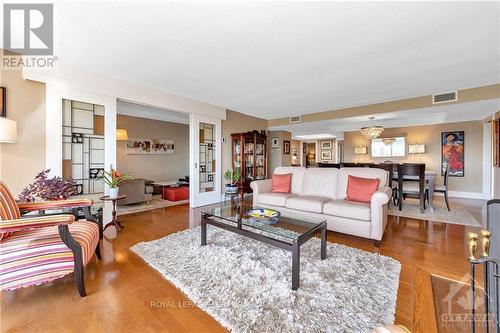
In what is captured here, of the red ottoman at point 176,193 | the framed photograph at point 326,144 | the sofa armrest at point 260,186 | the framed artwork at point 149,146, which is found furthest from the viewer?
the framed photograph at point 326,144

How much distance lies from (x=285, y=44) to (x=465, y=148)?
6880 millimetres

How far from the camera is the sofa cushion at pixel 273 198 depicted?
355 centimetres

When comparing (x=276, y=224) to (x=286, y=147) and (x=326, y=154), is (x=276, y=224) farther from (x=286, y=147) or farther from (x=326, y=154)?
(x=326, y=154)

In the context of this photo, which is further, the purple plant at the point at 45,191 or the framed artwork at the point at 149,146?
the framed artwork at the point at 149,146

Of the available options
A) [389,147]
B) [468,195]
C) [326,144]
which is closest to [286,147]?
[389,147]

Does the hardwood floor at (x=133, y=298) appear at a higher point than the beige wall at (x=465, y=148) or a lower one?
lower

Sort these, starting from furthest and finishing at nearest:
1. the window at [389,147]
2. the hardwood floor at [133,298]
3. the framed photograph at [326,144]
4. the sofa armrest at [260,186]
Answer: the framed photograph at [326,144], the window at [389,147], the sofa armrest at [260,186], the hardwood floor at [133,298]

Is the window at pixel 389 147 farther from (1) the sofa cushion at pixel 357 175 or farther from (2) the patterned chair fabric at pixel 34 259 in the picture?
(2) the patterned chair fabric at pixel 34 259

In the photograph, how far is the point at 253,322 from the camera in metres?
1.43

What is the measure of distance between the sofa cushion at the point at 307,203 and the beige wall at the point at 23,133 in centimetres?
365

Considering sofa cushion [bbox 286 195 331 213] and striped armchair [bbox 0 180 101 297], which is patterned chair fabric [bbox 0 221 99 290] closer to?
striped armchair [bbox 0 180 101 297]

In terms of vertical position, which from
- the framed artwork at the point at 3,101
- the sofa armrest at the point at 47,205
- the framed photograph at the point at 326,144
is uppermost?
the framed photograph at the point at 326,144

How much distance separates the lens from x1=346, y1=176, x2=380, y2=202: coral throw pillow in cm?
305

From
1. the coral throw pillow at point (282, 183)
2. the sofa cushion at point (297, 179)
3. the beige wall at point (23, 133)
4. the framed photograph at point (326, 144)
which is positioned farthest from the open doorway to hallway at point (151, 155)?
the framed photograph at point (326, 144)
